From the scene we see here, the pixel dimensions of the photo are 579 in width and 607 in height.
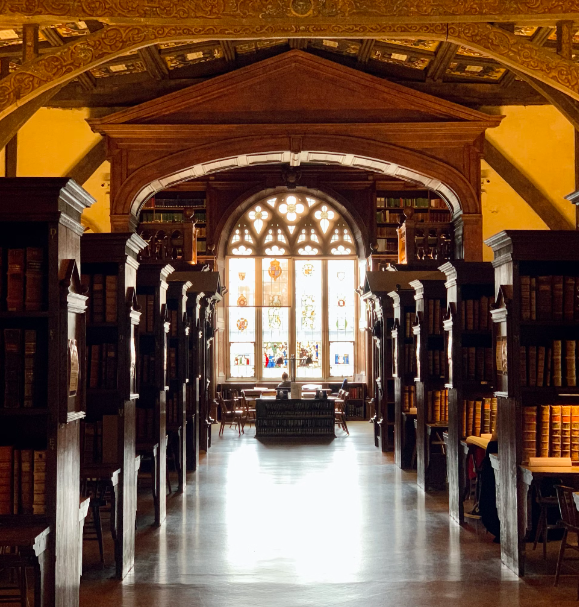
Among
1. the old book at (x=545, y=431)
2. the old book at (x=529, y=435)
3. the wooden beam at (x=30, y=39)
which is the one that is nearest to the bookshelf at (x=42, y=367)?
the old book at (x=529, y=435)

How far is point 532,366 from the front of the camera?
20.6 ft

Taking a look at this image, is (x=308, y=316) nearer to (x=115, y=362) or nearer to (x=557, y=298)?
(x=115, y=362)

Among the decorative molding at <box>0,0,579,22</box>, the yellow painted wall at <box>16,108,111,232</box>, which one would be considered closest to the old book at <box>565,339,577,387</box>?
the decorative molding at <box>0,0,579,22</box>

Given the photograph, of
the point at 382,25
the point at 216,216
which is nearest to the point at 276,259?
the point at 216,216

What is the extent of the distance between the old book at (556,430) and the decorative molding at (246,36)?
9.39ft

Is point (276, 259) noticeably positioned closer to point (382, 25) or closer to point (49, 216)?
point (382, 25)

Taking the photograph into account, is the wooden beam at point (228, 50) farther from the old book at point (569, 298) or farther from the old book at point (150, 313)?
the old book at point (569, 298)

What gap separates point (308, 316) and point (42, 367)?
17.2 m

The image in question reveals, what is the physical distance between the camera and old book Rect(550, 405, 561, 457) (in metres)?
6.25

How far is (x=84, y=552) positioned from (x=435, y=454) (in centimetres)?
468

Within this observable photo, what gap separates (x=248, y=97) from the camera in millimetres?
13352

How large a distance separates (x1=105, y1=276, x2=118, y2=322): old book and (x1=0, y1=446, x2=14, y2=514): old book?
2.27m

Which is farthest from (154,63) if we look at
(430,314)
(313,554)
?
(313,554)

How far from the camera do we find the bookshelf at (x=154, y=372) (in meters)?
7.86
